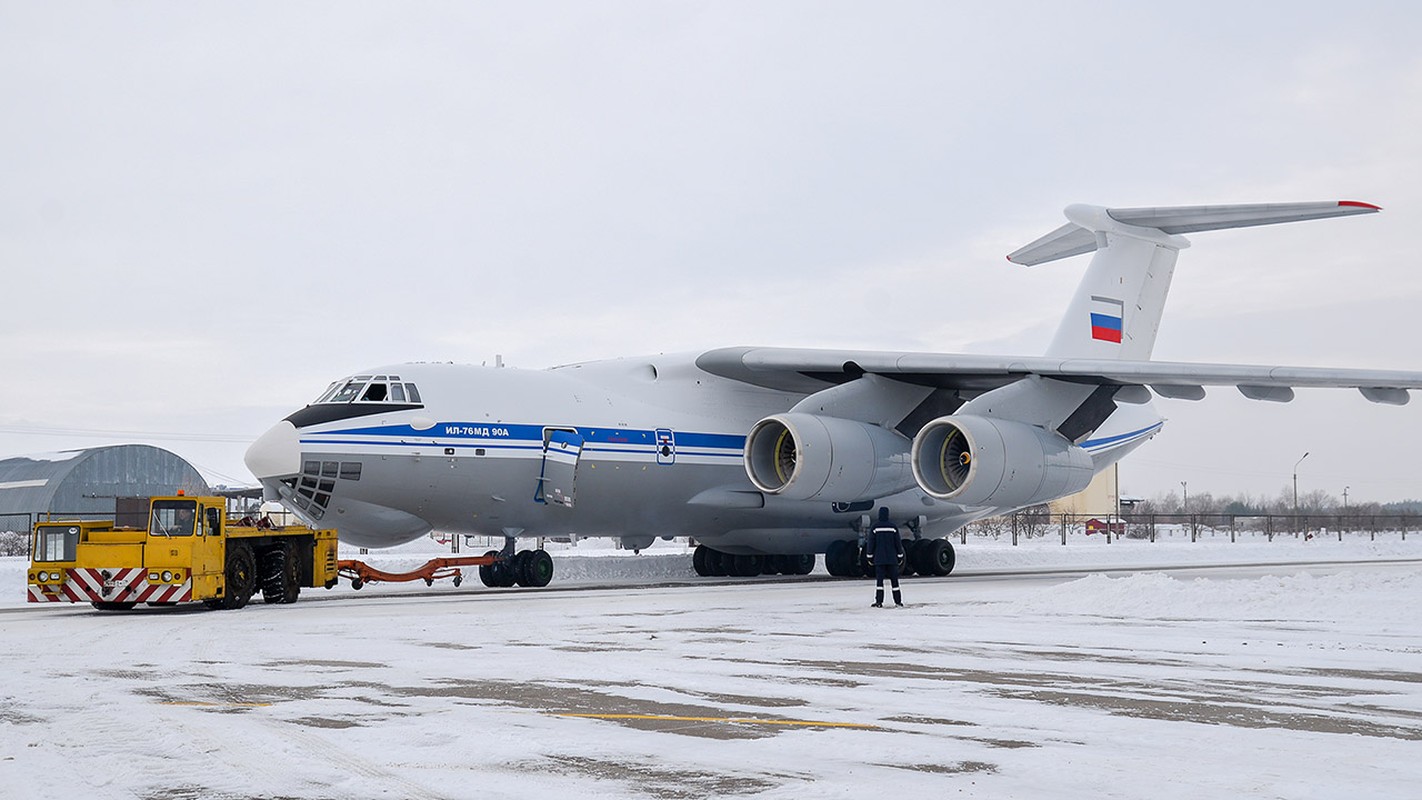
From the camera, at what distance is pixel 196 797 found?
4695 mm

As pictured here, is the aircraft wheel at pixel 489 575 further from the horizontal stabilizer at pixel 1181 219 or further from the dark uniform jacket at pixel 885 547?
→ the horizontal stabilizer at pixel 1181 219

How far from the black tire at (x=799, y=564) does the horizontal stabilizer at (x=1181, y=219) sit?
584cm

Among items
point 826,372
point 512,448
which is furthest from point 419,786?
point 826,372

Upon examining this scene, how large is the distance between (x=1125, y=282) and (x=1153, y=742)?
16.8 meters

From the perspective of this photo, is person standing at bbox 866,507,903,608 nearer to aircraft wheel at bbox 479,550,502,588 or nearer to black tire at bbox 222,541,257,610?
aircraft wheel at bbox 479,550,502,588

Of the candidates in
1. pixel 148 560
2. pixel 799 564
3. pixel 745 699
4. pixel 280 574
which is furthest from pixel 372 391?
pixel 745 699

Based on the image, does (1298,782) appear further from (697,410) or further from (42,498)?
(42,498)

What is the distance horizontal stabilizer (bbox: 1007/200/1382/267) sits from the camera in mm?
16859

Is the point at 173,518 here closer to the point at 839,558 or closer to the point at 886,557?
the point at 886,557

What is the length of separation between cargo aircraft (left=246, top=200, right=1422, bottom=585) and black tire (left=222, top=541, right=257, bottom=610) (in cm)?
135

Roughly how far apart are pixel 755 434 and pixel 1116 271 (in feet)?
23.0

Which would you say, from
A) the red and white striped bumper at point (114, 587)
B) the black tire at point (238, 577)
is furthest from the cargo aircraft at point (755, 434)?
the red and white striped bumper at point (114, 587)

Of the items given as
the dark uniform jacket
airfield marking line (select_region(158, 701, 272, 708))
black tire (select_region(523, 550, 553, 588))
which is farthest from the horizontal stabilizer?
airfield marking line (select_region(158, 701, 272, 708))

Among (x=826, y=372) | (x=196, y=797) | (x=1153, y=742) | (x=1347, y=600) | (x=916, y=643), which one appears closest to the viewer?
(x=196, y=797)
